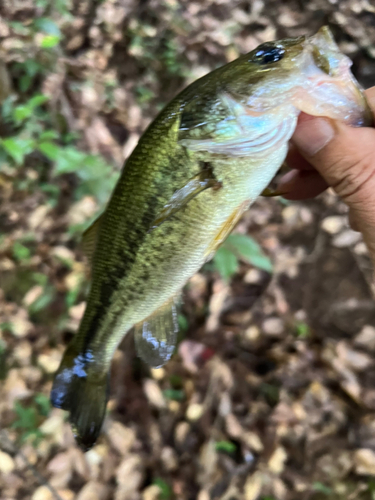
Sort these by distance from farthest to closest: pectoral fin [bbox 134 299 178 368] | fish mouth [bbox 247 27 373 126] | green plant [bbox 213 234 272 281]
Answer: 1. green plant [bbox 213 234 272 281]
2. pectoral fin [bbox 134 299 178 368]
3. fish mouth [bbox 247 27 373 126]

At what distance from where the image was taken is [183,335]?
2.09 metres

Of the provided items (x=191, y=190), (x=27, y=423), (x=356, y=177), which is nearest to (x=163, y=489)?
(x=27, y=423)

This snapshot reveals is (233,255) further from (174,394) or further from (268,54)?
(268,54)

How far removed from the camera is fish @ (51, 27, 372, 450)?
84cm

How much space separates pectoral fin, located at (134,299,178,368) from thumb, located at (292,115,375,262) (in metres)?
0.64

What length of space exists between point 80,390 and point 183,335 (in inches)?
35.4

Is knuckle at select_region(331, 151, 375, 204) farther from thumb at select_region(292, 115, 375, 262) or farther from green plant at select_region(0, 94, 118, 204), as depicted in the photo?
green plant at select_region(0, 94, 118, 204)

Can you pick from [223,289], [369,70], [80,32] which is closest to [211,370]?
[223,289]

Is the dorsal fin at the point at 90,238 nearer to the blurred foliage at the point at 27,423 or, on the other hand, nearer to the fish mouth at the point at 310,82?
the fish mouth at the point at 310,82

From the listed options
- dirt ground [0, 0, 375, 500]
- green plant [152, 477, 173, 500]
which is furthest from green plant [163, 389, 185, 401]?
green plant [152, 477, 173, 500]

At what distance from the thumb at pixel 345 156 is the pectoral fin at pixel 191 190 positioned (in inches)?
11.0

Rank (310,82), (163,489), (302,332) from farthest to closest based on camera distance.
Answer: (302,332)
(163,489)
(310,82)

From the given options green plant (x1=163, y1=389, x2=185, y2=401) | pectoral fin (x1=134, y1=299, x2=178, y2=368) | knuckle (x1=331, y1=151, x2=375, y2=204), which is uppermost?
knuckle (x1=331, y1=151, x2=375, y2=204)

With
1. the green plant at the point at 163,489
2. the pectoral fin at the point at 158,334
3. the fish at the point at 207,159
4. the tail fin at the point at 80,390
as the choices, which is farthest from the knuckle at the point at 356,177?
the green plant at the point at 163,489
